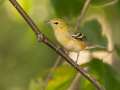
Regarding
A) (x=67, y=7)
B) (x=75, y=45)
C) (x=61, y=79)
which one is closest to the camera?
(x=61, y=79)

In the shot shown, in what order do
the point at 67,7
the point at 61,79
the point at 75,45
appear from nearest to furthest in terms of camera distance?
1. the point at 61,79
2. the point at 67,7
3. the point at 75,45

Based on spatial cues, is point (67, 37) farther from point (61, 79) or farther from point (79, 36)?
point (61, 79)

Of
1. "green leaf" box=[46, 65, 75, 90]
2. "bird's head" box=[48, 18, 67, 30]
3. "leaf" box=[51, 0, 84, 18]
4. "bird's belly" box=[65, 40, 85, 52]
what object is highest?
"leaf" box=[51, 0, 84, 18]

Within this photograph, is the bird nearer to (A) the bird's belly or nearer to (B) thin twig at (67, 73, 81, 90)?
(A) the bird's belly

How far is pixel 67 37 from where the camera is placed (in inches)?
62.4

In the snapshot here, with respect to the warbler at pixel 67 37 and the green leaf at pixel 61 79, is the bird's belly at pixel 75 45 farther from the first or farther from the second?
the green leaf at pixel 61 79

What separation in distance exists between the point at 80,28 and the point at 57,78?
0.20 meters

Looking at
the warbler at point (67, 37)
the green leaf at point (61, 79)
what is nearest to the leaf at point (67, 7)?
the warbler at point (67, 37)

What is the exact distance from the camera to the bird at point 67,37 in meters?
1.55

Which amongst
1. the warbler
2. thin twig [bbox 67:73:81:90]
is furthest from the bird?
thin twig [bbox 67:73:81:90]

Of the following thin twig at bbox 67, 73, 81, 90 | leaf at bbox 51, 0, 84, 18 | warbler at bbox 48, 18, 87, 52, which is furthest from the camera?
warbler at bbox 48, 18, 87, 52

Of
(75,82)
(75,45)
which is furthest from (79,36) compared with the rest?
(75,82)

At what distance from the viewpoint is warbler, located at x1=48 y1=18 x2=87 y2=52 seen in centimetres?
155

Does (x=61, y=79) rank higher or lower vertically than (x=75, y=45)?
higher
